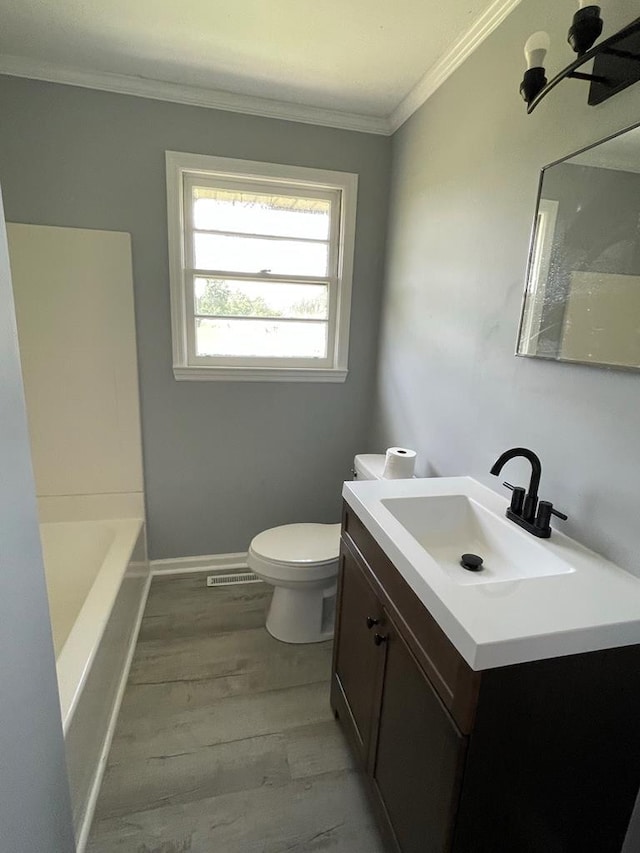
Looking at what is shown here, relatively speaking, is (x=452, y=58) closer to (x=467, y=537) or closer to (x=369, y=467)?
(x=369, y=467)

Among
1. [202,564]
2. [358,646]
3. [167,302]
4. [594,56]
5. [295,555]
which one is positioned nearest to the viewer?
[594,56]

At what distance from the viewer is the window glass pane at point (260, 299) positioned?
2279 millimetres

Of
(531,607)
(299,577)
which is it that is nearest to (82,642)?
(299,577)

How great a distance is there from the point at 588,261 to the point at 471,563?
0.85 meters

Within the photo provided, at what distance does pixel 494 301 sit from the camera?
149 cm

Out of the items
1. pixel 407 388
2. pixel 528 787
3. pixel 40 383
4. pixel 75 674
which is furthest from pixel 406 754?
pixel 40 383

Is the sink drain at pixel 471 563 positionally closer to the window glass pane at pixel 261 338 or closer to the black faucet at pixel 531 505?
the black faucet at pixel 531 505

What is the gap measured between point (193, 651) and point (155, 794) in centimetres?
61

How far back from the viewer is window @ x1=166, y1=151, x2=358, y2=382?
217 cm

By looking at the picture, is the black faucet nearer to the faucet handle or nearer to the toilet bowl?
the faucet handle

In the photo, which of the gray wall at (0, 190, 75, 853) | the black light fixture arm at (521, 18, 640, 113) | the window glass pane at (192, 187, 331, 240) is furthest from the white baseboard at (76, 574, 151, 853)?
the black light fixture arm at (521, 18, 640, 113)

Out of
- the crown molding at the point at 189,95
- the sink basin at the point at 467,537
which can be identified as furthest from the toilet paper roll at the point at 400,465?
the crown molding at the point at 189,95

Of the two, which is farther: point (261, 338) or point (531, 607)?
point (261, 338)

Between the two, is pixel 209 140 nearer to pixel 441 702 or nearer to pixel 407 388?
pixel 407 388
